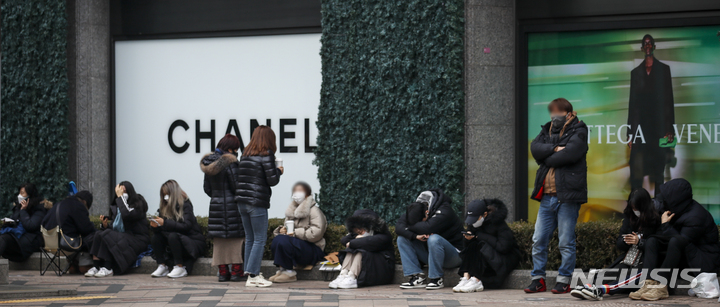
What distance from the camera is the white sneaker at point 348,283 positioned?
8.97m

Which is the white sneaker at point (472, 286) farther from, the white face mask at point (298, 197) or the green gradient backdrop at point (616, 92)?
the green gradient backdrop at point (616, 92)

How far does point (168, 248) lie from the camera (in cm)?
1032

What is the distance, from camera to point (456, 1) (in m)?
→ 11.2

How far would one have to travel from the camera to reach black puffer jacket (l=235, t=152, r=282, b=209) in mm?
9117

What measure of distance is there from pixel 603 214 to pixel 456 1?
136 inches

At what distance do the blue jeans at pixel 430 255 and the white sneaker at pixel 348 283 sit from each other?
22.0 inches

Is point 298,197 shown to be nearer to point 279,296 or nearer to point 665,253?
point 279,296

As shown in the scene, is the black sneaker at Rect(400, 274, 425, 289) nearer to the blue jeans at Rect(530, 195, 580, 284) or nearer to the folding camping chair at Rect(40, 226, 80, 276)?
the blue jeans at Rect(530, 195, 580, 284)

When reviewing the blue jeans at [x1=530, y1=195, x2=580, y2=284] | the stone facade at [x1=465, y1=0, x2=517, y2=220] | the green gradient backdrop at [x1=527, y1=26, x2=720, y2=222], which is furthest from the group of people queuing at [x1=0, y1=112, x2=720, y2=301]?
the green gradient backdrop at [x1=527, y1=26, x2=720, y2=222]

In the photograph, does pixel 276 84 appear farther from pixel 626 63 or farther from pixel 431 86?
pixel 626 63

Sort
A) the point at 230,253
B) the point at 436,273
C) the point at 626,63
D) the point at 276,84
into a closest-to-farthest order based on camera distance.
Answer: the point at 436,273 < the point at 230,253 < the point at 626,63 < the point at 276,84

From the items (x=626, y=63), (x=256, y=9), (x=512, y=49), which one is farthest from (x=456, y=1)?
(x=256, y=9)

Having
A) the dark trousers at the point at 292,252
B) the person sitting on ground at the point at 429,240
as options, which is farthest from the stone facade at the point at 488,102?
the dark trousers at the point at 292,252

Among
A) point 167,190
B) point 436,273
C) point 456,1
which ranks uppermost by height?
point 456,1
